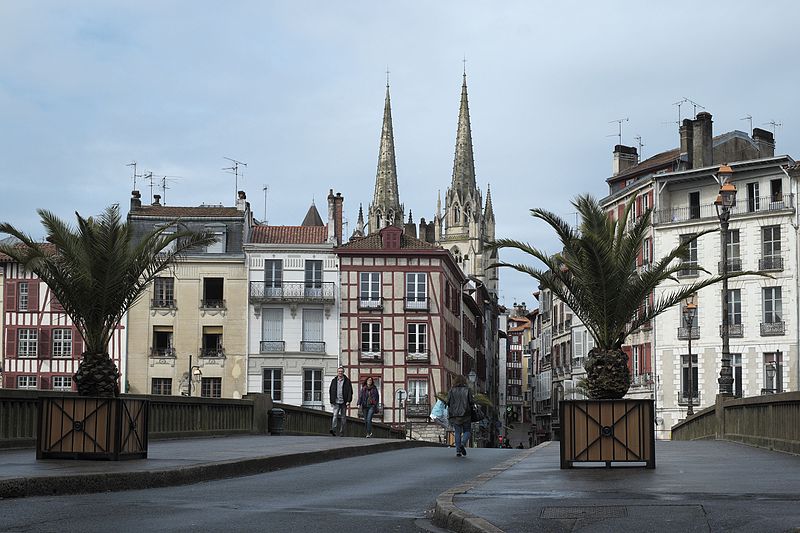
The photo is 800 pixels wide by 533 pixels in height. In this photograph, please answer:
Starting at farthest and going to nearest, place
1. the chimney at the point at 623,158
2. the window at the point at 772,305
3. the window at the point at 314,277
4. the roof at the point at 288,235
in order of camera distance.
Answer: the chimney at the point at 623,158, the roof at the point at 288,235, the window at the point at 314,277, the window at the point at 772,305

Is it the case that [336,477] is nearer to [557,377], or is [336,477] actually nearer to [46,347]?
[46,347]

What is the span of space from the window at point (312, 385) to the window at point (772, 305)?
24.6 m

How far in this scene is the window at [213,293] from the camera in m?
75.7

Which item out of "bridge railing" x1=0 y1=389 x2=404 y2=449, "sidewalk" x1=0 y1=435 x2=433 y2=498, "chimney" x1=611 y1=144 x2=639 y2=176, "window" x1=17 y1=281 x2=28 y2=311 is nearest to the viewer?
"sidewalk" x1=0 y1=435 x2=433 y2=498

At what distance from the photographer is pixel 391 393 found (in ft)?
250

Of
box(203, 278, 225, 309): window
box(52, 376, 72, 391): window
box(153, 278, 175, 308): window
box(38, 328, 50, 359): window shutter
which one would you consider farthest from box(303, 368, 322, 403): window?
box(38, 328, 50, 359): window shutter

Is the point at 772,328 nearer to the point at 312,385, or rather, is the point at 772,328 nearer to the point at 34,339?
the point at 312,385

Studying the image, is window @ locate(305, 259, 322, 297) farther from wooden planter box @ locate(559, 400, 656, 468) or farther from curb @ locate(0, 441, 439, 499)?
wooden planter box @ locate(559, 400, 656, 468)

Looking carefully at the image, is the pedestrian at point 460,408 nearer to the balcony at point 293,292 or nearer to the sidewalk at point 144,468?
the sidewalk at point 144,468

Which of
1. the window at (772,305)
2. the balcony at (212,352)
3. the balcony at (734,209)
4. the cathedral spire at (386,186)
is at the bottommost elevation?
the balcony at (212,352)

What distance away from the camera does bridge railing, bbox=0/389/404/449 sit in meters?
20.3

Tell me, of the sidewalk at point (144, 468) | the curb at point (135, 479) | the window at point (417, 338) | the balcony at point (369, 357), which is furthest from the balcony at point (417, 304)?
the curb at point (135, 479)

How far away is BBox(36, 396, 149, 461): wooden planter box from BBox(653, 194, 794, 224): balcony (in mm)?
60511

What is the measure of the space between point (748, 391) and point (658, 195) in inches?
501
